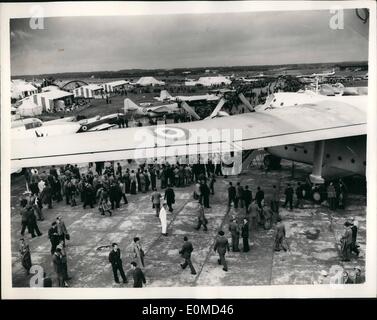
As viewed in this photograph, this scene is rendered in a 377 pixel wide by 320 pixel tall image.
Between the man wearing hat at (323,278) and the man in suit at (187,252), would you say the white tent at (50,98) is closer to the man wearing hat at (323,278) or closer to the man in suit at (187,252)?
the man in suit at (187,252)

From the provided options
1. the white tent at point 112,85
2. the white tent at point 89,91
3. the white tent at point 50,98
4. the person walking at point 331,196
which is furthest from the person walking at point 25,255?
the person walking at point 331,196

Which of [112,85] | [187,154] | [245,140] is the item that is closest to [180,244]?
[187,154]

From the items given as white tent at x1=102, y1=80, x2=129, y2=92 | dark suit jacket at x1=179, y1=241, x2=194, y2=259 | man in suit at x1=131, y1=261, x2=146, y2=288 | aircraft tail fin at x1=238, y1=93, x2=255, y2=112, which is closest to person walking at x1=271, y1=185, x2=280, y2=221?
aircraft tail fin at x1=238, y1=93, x2=255, y2=112

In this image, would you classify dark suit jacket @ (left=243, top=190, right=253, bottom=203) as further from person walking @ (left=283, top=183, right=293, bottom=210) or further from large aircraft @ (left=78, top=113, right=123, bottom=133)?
large aircraft @ (left=78, top=113, right=123, bottom=133)

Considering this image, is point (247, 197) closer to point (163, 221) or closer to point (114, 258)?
point (163, 221)

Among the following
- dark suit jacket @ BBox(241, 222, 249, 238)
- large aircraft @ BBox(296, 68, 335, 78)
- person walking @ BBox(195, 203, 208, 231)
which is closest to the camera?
dark suit jacket @ BBox(241, 222, 249, 238)

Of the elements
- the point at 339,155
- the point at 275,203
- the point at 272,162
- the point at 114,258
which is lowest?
the point at 114,258
